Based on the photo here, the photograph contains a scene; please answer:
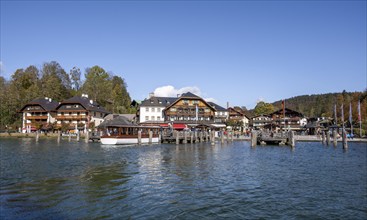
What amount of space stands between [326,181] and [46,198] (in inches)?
633

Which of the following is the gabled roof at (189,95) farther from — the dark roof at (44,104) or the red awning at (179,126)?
the dark roof at (44,104)

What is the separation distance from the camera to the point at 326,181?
18.6 m

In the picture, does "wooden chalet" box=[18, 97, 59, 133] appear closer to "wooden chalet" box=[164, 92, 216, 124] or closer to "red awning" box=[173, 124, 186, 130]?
"wooden chalet" box=[164, 92, 216, 124]

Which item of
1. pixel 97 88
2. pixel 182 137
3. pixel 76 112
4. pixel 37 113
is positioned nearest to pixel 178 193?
pixel 182 137

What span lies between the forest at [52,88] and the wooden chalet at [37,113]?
11.5 feet

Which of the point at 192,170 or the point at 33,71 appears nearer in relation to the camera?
the point at 192,170

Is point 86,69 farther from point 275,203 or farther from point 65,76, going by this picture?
point 275,203

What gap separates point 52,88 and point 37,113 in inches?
467

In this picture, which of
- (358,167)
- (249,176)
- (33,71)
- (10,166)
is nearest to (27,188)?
(10,166)

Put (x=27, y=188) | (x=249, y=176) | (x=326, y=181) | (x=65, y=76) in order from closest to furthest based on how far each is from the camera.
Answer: (x=27, y=188) < (x=326, y=181) < (x=249, y=176) < (x=65, y=76)

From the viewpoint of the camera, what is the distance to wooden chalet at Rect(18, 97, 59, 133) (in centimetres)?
8438

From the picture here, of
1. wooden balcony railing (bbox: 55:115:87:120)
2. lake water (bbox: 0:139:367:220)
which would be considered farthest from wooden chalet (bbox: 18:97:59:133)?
lake water (bbox: 0:139:367:220)

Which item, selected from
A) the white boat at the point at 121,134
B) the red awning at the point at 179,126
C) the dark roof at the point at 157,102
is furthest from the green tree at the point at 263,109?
the white boat at the point at 121,134

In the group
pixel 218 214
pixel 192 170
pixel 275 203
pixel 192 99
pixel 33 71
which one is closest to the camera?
pixel 218 214
